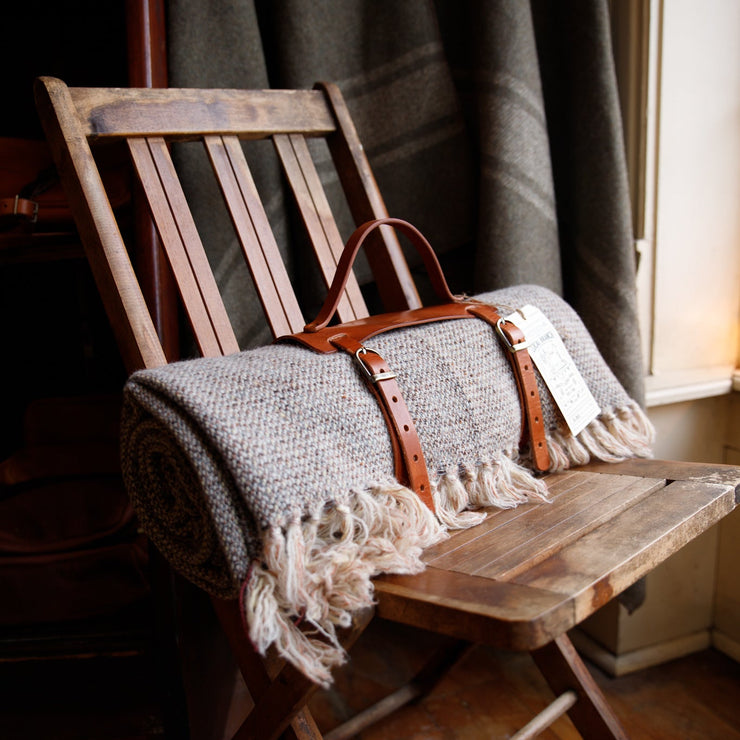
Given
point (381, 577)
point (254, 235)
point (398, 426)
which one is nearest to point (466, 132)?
point (254, 235)

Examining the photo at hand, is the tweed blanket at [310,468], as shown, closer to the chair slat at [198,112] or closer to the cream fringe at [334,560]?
the cream fringe at [334,560]

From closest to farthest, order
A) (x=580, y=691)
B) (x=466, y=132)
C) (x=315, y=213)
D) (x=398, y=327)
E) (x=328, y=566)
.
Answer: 1. (x=328, y=566)
2. (x=398, y=327)
3. (x=580, y=691)
4. (x=315, y=213)
5. (x=466, y=132)

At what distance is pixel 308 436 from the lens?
537mm

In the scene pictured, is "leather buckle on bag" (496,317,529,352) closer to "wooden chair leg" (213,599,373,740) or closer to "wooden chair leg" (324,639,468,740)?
"wooden chair leg" (213,599,373,740)

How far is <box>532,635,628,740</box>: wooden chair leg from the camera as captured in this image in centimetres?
76

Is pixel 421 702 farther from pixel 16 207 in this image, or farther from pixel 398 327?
pixel 16 207

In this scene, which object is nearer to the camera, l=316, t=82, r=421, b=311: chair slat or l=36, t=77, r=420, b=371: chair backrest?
l=36, t=77, r=420, b=371: chair backrest

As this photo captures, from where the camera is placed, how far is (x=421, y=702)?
1046mm

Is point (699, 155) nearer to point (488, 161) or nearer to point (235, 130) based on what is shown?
point (488, 161)

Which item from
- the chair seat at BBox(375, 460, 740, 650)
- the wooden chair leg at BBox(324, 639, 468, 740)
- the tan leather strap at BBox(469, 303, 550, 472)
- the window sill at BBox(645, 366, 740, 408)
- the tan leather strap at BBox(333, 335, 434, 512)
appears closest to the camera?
the chair seat at BBox(375, 460, 740, 650)

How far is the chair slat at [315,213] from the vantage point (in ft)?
2.83

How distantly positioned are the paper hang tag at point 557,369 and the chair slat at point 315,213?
22 centimetres

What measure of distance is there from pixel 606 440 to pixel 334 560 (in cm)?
38

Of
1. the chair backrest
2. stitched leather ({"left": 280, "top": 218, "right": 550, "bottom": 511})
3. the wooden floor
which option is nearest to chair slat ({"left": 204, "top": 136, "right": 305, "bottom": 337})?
the chair backrest
